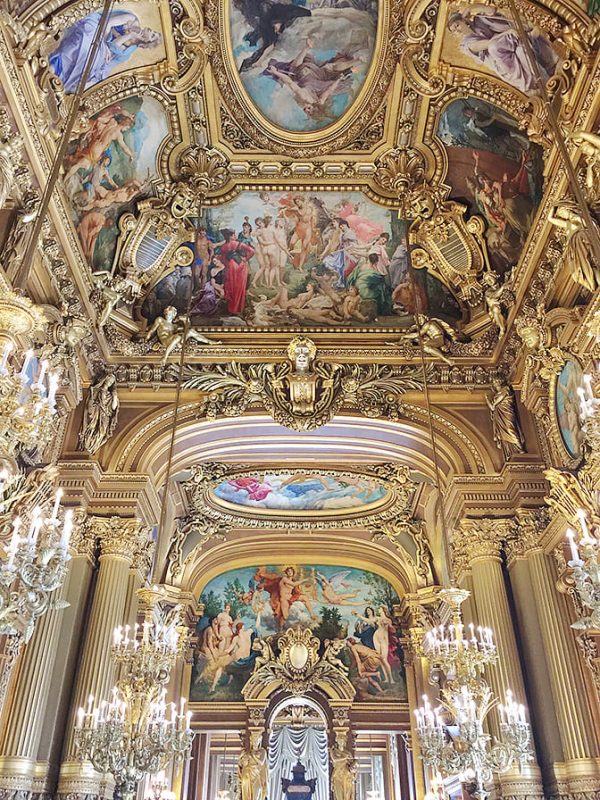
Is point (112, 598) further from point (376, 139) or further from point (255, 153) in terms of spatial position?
point (376, 139)

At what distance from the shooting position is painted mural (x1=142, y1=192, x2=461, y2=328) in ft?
34.5

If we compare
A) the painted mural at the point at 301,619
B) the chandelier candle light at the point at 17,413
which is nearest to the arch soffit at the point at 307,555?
the painted mural at the point at 301,619

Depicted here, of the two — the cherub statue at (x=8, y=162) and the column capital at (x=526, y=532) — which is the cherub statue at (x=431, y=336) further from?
the cherub statue at (x=8, y=162)

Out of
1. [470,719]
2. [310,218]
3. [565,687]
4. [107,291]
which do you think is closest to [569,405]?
[565,687]

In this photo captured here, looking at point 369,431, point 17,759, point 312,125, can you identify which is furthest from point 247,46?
point 17,759

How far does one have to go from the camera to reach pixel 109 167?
362 inches

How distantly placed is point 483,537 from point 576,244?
3.78 m

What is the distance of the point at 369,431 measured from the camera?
1043 centimetres

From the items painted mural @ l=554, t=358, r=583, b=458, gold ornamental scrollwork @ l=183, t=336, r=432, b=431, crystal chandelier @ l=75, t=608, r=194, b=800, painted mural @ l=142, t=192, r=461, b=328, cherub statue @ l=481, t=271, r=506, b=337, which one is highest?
painted mural @ l=142, t=192, r=461, b=328

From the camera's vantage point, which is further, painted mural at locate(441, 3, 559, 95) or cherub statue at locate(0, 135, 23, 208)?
painted mural at locate(441, 3, 559, 95)

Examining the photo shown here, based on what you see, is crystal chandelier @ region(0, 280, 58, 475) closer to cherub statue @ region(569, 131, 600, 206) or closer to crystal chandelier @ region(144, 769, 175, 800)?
cherub statue @ region(569, 131, 600, 206)

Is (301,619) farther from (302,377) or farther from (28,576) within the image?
(28,576)

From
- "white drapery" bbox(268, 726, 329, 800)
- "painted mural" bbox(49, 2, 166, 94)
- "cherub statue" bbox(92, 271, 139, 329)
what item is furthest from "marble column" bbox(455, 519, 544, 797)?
"white drapery" bbox(268, 726, 329, 800)

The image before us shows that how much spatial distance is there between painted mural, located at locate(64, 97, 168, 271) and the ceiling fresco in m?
0.03
